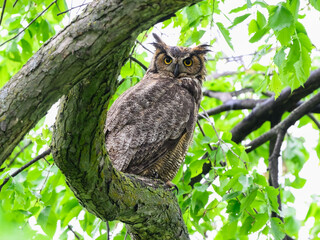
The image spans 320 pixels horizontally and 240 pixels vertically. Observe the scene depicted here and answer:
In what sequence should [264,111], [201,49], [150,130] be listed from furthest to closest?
[264,111] → [201,49] → [150,130]

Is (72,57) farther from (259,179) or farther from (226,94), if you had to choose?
(226,94)

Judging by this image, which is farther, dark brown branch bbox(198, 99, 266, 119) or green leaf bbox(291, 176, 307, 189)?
dark brown branch bbox(198, 99, 266, 119)

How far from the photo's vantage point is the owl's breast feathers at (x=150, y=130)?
3.15 metres

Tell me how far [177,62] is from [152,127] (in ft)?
3.35

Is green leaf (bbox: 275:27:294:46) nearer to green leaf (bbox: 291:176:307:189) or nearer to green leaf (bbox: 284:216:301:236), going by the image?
green leaf (bbox: 291:176:307:189)

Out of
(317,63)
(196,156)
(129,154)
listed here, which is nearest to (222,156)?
(196,156)

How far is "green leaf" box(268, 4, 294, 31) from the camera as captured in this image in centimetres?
210

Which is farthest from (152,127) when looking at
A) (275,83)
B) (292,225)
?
(292,225)

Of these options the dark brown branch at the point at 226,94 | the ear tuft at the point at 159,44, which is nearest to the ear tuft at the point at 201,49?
the ear tuft at the point at 159,44

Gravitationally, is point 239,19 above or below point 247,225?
above

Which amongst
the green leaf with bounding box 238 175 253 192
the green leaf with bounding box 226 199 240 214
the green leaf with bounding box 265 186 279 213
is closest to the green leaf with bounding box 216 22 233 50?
the green leaf with bounding box 238 175 253 192

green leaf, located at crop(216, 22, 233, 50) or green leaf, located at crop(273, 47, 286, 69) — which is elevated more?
green leaf, located at crop(216, 22, 233, 50)

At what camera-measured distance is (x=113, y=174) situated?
2281 millimetres

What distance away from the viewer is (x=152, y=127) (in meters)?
3.31
